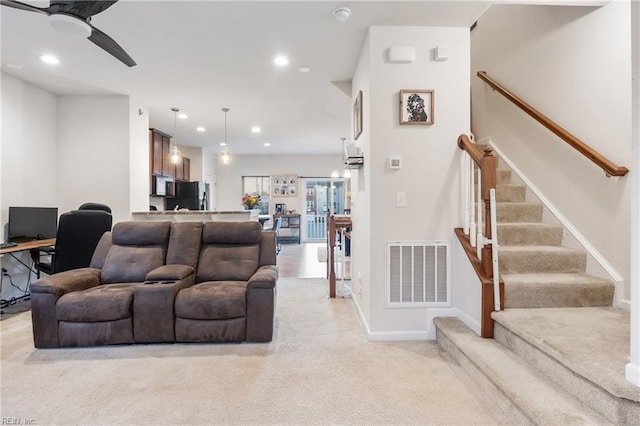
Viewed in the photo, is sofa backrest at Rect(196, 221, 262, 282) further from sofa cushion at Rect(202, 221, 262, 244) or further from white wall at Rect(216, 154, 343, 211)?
white wall at Rect(216, 154, 343, 211)

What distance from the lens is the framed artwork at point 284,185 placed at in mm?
10070

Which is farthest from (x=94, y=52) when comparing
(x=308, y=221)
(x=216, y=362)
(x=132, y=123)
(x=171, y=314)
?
(x=308, y=221)

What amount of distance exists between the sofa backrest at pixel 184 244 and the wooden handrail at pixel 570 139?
11.3 ft

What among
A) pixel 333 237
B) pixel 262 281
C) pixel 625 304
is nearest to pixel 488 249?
pixel 625 304

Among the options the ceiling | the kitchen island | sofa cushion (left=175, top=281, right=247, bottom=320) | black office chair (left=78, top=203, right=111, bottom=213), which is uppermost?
the ceiling

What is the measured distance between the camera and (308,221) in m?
10.3

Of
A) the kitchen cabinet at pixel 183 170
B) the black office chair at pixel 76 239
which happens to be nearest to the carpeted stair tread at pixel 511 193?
the black office chair at pixel 76 239

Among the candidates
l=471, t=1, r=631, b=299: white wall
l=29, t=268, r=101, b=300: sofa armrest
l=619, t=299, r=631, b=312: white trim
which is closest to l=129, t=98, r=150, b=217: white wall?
l=29, t=268, r=101, b=300: sofa armrest

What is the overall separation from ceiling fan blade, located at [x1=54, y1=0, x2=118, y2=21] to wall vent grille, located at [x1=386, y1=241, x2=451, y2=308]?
263 centimetres

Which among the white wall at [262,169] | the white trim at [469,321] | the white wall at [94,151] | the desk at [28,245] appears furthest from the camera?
the white wall at [262,169]

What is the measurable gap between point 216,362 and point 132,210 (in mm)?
3223

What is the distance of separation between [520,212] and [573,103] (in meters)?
1.05

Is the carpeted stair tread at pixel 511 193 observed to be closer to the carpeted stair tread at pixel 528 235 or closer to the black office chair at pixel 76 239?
the carpeted stair tread at pixel 528 235

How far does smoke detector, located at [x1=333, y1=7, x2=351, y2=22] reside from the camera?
2.61 m
